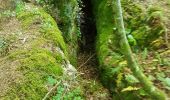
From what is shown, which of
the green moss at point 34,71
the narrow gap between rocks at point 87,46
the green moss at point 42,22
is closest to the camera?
the green moss at point 34,71

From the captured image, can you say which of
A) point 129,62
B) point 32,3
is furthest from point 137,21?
point 129,62

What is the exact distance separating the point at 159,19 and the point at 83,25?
3.10 metres

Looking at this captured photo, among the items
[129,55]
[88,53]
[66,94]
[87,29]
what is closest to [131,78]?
[66,94]

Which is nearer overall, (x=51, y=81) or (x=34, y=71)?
(x=51, y=81)

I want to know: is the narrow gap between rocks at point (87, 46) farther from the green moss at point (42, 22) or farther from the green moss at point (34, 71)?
the green moss at point (34, 71)

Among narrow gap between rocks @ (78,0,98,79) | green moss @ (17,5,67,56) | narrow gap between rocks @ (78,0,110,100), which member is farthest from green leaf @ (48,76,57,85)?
narrow gap between rocks @ (78,0,98,79)

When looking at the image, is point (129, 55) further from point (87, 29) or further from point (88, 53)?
point (87, 29)

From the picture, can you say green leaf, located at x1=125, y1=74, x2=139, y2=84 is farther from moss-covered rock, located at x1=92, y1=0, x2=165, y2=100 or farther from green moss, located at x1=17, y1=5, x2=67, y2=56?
green moss, located at x1=17, y1=5, x2=67, y2=56

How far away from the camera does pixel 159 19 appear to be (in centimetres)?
658

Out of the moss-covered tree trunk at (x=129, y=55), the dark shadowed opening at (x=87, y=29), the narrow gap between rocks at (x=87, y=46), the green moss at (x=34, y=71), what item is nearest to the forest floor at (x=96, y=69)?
the narrow gap between rocks at (x=87, y=46)

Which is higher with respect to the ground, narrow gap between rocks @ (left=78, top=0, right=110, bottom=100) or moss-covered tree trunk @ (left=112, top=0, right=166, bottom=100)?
moss-covered tree trunk @ (left=112, top=0, right=166, bottom=100)

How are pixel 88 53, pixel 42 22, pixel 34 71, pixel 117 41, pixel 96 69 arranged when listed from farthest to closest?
1. pixel 88 53
2. pixel 96 69
3. pixel 42 22
4. pixel 117 41
5. pixel 34 71

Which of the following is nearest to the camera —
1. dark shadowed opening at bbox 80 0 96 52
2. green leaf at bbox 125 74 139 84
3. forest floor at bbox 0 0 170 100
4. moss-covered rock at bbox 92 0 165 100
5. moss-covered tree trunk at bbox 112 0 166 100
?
moss-covered tree trunk at bbox 112 0 166 100

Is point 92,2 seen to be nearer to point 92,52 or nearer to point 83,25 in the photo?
point 83,25
